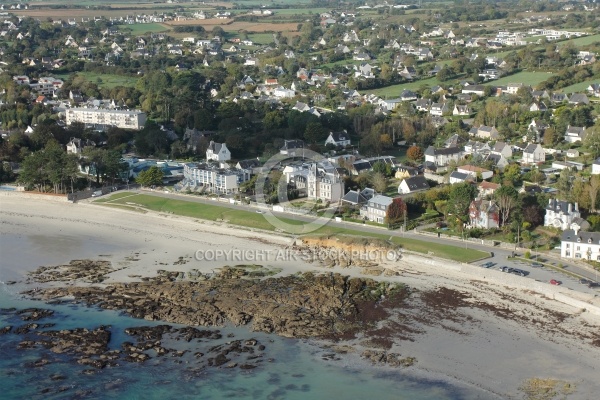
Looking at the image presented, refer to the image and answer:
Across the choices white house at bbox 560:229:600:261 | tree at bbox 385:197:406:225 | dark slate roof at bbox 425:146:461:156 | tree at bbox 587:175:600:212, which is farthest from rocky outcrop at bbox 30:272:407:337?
→ dark slate roof at bbox 425:146:461:156

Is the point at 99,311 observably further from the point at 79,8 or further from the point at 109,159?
the point at 79,8

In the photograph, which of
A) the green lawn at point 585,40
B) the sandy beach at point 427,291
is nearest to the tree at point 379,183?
the sandy beach at point 427,291

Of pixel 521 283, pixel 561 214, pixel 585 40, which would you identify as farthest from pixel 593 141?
pixel 585 40

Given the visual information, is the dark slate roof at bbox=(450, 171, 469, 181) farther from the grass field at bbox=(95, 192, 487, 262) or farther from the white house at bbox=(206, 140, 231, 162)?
the white house at bbox=(206, 140, 231, 162)

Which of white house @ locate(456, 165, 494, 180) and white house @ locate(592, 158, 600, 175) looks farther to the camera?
white house @ locate(592, 158, 600, 175)

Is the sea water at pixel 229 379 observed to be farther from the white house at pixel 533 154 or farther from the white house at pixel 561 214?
the white house at pixel 533 154
